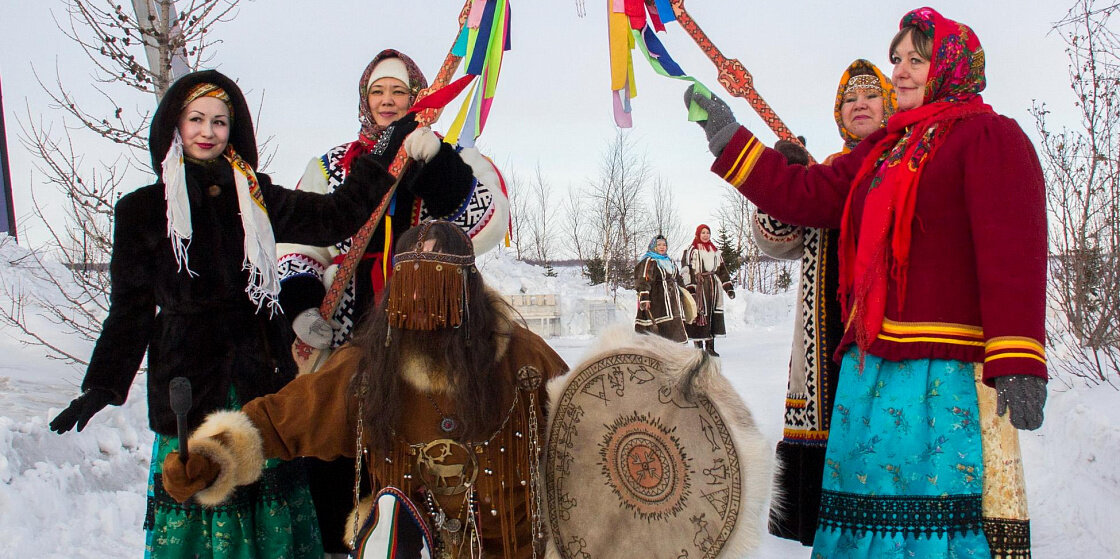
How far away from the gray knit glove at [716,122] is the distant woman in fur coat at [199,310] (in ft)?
4.78

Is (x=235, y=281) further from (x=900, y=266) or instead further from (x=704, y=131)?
(x=900, y=266)

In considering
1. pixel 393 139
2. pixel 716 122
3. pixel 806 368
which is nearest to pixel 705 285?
pixel 806 368

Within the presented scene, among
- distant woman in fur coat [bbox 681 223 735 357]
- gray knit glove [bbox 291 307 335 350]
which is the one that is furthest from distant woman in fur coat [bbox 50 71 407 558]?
distant woman in fur coat [bbox 681 223 735 357]

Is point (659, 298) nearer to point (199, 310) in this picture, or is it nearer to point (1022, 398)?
point (199, 310)

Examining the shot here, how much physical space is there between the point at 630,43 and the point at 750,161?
76 centimetres

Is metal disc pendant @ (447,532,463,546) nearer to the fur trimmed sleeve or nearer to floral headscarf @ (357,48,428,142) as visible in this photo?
the fur trimmed sleeve

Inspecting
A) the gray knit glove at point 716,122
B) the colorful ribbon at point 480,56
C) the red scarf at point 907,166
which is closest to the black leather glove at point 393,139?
the colorful ribbon at point 480,56

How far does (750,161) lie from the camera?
7.44ft

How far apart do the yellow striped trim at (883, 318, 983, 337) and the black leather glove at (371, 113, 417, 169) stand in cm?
176

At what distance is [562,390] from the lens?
2168 mm

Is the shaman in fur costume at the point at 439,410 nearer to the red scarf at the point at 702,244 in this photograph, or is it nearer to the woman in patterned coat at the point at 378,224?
the woman in patterned coat at the point at 378,224

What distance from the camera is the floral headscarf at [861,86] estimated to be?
294 cm

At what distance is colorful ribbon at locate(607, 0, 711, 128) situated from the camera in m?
2.64

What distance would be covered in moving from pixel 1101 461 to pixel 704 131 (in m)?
3.31
